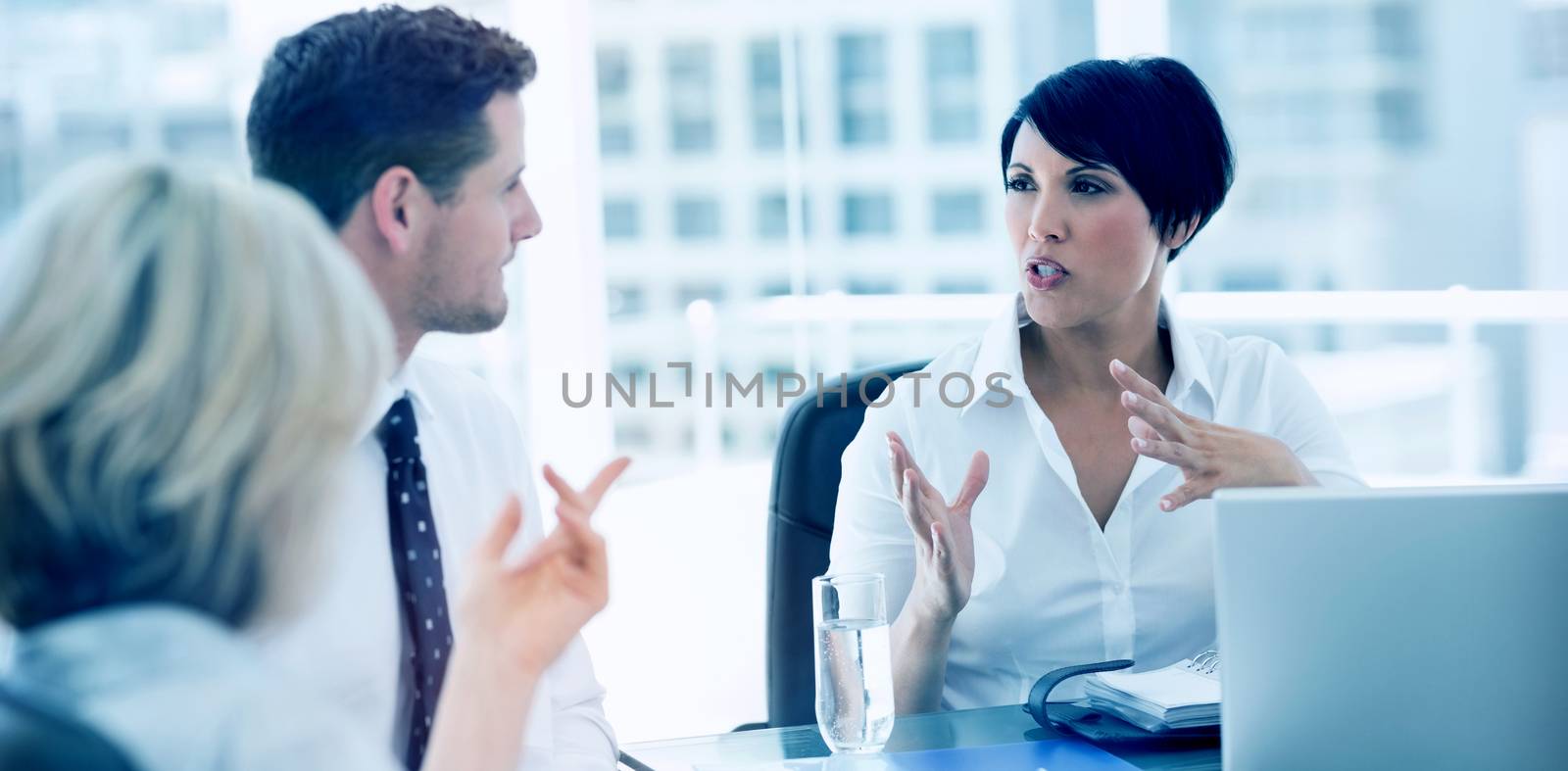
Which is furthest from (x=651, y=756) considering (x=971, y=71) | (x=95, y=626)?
(x=971, y=71)

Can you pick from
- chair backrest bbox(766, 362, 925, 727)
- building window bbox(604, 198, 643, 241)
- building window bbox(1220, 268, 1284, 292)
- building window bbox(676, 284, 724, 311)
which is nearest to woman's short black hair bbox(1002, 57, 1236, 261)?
chair backrest bbox(766, 362, 925, 727)

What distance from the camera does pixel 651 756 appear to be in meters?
1.30

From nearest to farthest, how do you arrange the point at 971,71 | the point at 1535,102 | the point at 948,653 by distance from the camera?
the point at 948,653
the point at 971,71
the point at 1535,102

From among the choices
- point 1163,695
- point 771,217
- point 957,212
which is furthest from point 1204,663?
point 771,217

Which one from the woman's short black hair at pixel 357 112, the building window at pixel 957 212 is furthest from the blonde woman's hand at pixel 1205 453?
the building window at pixel 957 212

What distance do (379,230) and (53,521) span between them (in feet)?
2.58

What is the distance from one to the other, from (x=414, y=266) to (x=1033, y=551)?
78 centimetres

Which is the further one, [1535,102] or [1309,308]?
[1535,102]

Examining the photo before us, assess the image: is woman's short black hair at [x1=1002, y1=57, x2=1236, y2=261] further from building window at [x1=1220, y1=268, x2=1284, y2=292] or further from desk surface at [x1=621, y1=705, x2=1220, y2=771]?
building window at [x1=1220, y1=268, x2=1284, y2=292]

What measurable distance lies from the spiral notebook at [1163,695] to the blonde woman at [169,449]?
774mm

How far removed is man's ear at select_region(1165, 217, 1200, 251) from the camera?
1819mm

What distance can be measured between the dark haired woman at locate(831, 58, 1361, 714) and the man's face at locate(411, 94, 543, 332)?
47 centimetres

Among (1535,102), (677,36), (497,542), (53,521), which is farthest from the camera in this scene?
(1535,102)

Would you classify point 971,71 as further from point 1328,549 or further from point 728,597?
point 1328,549
